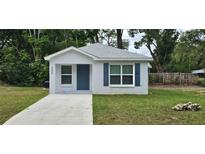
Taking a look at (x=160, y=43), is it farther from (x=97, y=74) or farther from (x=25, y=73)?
(x=97, y=74)

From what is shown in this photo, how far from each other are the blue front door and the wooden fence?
14.4 meters

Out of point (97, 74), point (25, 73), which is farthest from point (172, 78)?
point (97, 74)

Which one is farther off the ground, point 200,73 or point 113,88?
point 200,73

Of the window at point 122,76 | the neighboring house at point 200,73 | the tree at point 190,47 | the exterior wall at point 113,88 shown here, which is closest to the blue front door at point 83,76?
the exterior wall at point 113,88

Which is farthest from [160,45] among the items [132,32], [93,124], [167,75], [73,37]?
[93,124]

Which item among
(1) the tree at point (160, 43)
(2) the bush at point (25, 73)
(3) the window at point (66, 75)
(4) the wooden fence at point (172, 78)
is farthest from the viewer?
(1) the tree at point (160, 43)

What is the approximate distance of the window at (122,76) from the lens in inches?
779

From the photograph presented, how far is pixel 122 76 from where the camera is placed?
19781 mm

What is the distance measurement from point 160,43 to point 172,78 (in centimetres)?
843

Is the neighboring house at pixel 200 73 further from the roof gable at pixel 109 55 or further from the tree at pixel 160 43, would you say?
the roof gable at pixel 109 55

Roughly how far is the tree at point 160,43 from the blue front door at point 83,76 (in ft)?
64.5

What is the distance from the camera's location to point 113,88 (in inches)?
779

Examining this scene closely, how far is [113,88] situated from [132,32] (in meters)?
20.9
